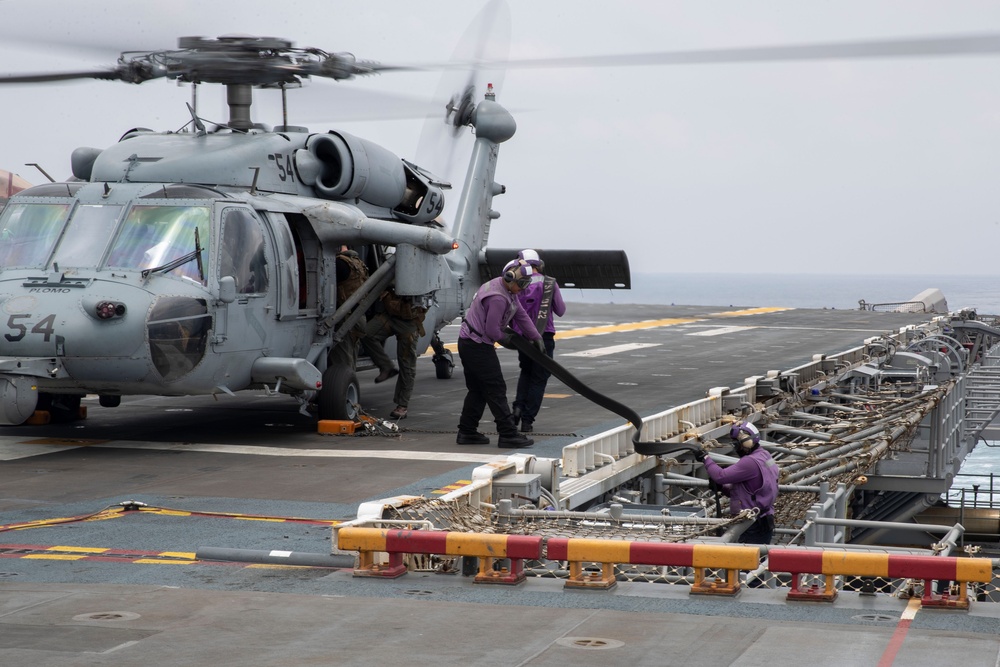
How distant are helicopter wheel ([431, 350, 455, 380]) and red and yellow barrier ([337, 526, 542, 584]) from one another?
1311 cm

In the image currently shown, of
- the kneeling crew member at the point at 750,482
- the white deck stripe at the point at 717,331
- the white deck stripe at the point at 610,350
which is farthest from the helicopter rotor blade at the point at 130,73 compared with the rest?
the white deck stripe at the point at 717,331

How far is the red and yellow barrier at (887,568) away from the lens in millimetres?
6539

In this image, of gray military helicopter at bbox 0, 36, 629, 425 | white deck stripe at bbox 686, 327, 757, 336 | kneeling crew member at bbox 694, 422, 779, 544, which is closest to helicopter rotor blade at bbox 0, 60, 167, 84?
gray military helicopter at bbox 0, 36, 629, 425

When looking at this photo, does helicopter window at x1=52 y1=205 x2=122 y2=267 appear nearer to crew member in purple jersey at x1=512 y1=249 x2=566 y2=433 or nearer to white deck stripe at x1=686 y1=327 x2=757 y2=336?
crew member in purple jersey at x1=512 y1=249 x2=566 y2=433

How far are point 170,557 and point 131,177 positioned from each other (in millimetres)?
6649

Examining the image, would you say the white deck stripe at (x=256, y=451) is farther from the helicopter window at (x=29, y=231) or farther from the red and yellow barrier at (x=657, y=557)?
the red and yellow barrier at (x=657, y=557)

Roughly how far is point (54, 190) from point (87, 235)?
3.14 feet

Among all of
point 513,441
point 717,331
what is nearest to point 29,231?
point 513,441

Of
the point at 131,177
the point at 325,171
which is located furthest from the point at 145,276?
the point at 325,171

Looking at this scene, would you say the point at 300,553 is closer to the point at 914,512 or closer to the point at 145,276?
the point at 145,276

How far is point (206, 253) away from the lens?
1250 cm

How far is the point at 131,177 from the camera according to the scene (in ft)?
44.5

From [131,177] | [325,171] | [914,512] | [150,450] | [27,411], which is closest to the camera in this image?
[27,411]

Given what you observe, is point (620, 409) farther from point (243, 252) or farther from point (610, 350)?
point (610, 350)
